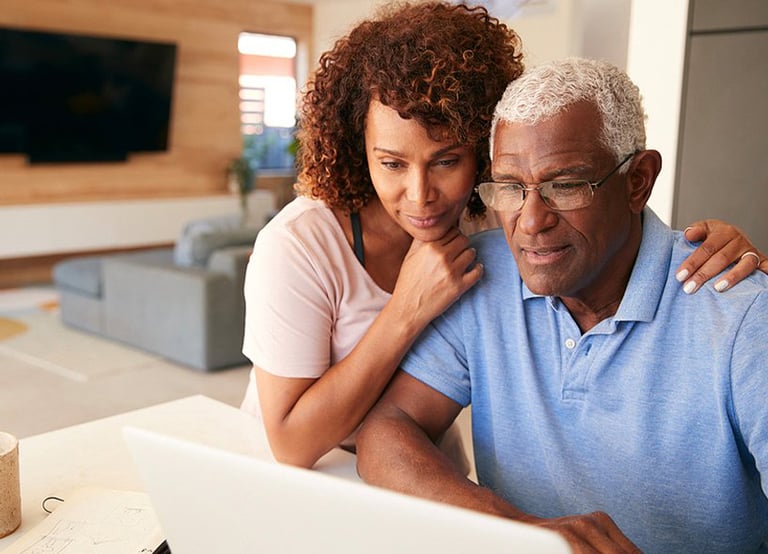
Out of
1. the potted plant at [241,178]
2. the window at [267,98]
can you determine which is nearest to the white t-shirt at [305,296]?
the potted plant at [241,178]

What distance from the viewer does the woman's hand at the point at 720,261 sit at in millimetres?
1213

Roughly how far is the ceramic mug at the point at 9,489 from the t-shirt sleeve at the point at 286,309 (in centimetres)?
43

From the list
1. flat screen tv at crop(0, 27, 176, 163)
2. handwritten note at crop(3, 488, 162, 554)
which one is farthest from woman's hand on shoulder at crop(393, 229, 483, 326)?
flat screen tv at crop(0, 27, 176, 163)

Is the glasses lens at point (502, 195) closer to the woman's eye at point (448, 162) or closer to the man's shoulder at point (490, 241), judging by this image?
the woman's eye at point (448, 162)

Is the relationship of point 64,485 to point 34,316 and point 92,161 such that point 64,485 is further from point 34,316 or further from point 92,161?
point 92,161

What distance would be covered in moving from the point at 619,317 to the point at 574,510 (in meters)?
0.33

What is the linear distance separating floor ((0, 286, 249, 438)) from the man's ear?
2970 mm

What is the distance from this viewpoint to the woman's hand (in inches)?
47.8

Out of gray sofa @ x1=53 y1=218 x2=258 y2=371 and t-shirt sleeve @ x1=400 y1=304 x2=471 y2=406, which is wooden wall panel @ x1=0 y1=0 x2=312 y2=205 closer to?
gray sofa @ x1=53 y1=218 x2=258 y2=371

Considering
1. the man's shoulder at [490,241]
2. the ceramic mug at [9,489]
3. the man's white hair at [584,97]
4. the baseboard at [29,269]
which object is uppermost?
the man's white hair at [584,97]

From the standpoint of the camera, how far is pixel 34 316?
589 cm

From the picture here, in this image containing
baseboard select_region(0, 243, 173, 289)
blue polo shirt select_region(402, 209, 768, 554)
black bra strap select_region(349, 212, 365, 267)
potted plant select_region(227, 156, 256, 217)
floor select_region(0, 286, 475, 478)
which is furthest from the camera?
potted plant select_region(227, 156, 256, 217)

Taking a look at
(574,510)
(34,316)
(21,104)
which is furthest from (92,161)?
(574,510)

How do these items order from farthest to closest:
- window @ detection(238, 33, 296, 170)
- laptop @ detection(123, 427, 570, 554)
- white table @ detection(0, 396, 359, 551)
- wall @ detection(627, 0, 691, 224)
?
window @ detection(238, 33, 296, 170) → wall @ detection(627, 0, 691, 224) → white table @ detection(0, 396, 359, 551) → laptop @ detection(123, 427, 570, 554)
